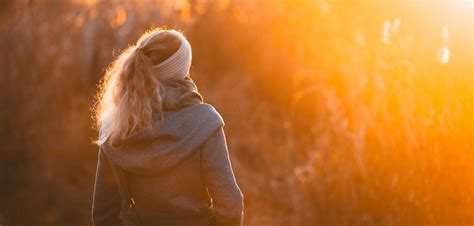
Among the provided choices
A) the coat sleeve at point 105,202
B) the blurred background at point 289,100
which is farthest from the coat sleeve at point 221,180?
the blurred background at point 289,100

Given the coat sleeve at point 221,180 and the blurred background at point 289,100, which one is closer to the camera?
the coat sleeve at point 221,180

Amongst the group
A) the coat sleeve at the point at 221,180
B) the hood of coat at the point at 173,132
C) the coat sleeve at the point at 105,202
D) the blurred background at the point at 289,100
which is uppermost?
the hood of coat at the point at 173,132

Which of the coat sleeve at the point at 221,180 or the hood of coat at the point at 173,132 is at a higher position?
the hood of coat at the point at 173,132

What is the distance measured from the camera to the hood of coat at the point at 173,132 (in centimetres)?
211

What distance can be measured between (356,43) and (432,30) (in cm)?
59

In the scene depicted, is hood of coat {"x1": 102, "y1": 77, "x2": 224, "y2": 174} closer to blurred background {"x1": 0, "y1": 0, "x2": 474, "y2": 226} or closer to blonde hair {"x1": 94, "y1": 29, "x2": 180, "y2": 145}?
blonde hair {"x1": 94, "y1": 29, "x2": 180, "y2": 145}

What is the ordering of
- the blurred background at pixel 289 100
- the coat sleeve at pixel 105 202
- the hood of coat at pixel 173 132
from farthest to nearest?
the blurred background at pixel 289 100, the coat sleeve at pixel 105 202, the hood of coat at pixel 173 132

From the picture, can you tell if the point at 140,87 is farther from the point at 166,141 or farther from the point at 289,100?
the point at 289,100

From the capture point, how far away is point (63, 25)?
6031 mm

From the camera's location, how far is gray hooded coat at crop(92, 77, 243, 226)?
6.93ft

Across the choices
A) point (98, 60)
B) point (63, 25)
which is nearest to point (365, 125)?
point (98, 60)

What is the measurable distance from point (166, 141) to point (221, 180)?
22 centimetres

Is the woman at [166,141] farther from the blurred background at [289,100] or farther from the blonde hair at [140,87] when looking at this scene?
the blurred background at [289,100]

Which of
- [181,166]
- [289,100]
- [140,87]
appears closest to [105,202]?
[181,166]
